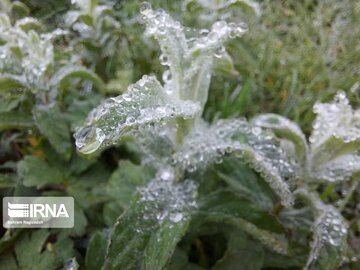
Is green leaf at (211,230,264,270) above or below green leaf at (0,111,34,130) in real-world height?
below

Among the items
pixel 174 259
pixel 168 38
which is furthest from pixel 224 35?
pixel 174 259

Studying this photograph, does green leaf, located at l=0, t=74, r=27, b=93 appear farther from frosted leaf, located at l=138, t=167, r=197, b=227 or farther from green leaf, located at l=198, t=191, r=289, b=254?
green leaf, located at l=198, t=191, r=289, b=254

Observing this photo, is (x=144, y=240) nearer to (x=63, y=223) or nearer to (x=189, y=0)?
(x=63, y=223)

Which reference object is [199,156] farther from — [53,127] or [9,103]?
[9,103]

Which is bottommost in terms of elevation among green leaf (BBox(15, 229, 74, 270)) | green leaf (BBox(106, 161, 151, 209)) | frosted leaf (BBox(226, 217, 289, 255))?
green leaf (BBox(15, 229, 74, 270))

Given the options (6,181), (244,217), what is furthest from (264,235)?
(6,181)

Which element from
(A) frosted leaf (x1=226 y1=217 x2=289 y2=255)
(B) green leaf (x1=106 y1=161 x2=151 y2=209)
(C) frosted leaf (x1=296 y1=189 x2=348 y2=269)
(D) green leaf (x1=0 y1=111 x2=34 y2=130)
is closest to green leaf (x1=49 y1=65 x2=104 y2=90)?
(D) green leaf (x1=0 y1=111 x2=34 y2=130)
